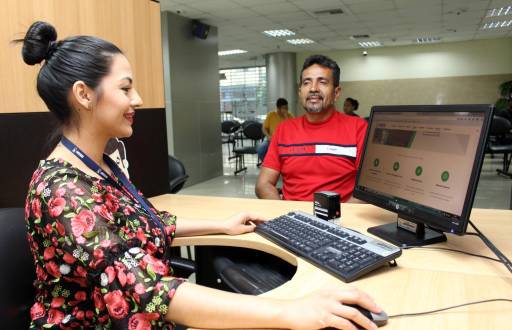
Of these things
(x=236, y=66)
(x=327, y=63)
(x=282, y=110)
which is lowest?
(x=282, y=110)

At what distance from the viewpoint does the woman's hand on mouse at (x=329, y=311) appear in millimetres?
743

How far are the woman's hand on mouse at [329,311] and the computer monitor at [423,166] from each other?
405 millimetres

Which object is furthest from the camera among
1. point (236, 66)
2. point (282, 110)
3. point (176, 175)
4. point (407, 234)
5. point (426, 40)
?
point (236, 66)

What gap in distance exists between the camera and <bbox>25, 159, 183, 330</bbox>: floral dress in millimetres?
775

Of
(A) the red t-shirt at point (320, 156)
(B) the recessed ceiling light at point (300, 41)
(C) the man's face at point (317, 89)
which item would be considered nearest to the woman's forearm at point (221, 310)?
(A) the red t-shirt at point (320, 156)

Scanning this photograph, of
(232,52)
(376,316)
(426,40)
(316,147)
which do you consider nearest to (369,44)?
(426,40)

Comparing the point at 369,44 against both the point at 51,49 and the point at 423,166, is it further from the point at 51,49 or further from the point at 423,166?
the point at 51,49

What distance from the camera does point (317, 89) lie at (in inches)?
87.7

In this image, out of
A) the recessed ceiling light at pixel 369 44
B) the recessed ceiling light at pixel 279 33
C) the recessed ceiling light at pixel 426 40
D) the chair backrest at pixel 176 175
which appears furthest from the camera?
the recessed ceiling light at pixel 369 44

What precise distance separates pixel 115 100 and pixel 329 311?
684 millimetres

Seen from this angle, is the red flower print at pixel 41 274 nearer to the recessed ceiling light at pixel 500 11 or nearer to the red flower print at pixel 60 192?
the red flower print at pixel 60 192

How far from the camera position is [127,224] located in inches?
37.5

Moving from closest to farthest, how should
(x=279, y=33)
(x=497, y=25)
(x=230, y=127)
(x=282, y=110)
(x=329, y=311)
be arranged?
1. (x=329, y=311)
2. (x=282, y=110)
3. (x=497, y=25)
4. (x=279, y=33)
5. (x=230, y=127)

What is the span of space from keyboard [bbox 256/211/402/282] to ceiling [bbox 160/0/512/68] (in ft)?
16.6
